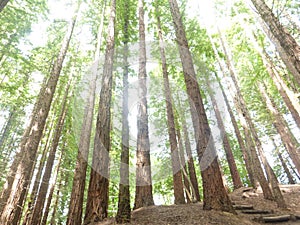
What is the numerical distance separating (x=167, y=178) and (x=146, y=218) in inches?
378

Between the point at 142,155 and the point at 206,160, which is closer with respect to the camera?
the point at 206,160

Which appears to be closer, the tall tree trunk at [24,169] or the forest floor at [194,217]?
the forest floor at [194,217]

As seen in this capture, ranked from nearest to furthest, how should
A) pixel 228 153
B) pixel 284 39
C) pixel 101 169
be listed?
pixel 284 39 → pixel 101 169 → pixel 228 153

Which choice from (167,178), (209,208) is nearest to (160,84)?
(167,178)

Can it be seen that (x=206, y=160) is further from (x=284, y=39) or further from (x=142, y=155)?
(x=284, y=39)

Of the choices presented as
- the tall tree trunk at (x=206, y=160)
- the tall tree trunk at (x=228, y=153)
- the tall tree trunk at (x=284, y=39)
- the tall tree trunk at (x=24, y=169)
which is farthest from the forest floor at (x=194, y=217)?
the tall tree trunk at (x=228, y=153)

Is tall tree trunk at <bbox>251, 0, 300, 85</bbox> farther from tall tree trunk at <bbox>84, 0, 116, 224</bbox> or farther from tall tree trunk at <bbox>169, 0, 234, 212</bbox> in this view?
tall tree trunk at <bbox>84, 0, 116, 224</bbox>

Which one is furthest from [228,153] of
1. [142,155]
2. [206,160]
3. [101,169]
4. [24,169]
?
[24,169]

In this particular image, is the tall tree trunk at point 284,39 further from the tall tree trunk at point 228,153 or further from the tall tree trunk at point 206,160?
the tall tree trunk at point 228,153

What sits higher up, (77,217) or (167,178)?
(167,178)

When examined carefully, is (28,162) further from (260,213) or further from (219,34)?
(219,34)

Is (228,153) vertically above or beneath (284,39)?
above

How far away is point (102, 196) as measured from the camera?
5199 millimetres

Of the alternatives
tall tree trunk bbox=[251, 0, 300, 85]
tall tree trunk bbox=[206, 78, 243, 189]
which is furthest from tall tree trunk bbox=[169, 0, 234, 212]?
tall tree trunk bbox=[206, 78, 243, 189]
